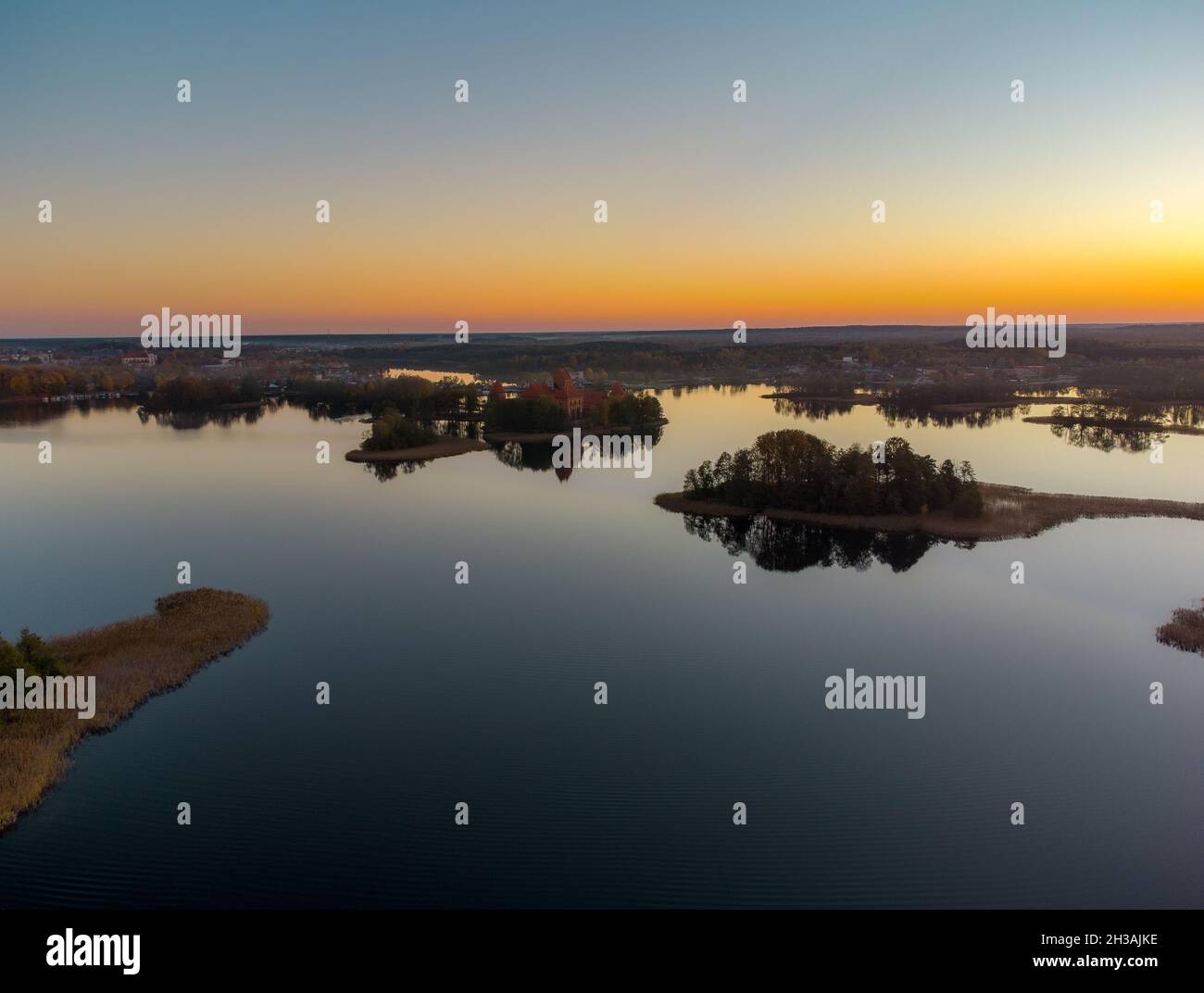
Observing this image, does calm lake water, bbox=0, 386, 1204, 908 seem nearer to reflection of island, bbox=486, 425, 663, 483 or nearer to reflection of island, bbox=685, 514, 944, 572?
reflection of island, bbox=685, 514, 944, 572

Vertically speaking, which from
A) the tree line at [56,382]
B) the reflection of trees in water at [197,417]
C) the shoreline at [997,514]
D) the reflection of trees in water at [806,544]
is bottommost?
the reflection of trees in water at [806,544]

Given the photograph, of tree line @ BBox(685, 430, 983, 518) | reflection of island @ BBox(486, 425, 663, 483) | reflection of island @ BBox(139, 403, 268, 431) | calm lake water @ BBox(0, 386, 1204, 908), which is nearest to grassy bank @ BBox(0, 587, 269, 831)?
calm lake water @ BBox(0, 386, 1204, 908)

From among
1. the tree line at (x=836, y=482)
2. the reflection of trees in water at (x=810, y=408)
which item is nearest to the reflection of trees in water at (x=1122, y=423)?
the reflection of trees in water at (x=810, y=408)

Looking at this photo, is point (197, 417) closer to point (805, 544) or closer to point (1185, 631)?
point (805, 544)

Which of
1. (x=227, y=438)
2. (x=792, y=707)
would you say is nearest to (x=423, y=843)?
(x=792, y=707)

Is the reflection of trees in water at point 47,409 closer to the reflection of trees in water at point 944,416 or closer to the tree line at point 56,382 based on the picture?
the tree line at point 56,382

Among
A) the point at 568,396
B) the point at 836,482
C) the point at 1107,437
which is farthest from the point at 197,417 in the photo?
the point at 1107,437
